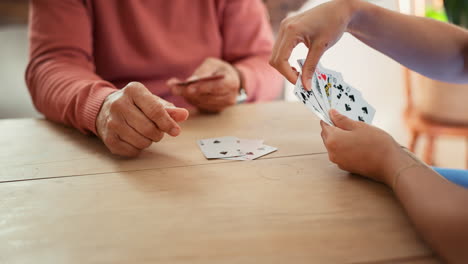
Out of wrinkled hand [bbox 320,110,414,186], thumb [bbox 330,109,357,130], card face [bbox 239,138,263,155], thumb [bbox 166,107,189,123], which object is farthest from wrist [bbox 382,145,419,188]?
thumb [bbox 166,107,189,123]

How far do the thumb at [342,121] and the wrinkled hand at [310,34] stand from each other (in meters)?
0.08

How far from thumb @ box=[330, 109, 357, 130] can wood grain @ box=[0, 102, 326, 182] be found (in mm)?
109

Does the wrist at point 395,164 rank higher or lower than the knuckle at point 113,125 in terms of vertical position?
higher

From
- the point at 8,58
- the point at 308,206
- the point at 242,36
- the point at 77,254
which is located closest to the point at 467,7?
the point at 242,36

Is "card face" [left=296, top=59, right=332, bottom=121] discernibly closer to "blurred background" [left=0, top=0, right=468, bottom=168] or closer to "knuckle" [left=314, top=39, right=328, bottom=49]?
"knuckle" [left=314, top=39, right=328, bottom=49]

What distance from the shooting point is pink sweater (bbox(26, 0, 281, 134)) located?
3.89 ft

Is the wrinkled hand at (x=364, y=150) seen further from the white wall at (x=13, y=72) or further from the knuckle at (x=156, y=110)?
the white wall at (x=13, y=72)

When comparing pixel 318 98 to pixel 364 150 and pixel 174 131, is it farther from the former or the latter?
pixel 174 131

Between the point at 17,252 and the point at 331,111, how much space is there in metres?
0.64

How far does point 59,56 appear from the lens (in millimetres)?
1219

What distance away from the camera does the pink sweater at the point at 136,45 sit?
1185 mm

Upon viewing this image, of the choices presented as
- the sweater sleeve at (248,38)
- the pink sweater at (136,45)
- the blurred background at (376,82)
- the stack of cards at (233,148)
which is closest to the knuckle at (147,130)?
the stack of cards at (233,148)

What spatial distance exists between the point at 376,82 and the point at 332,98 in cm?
164

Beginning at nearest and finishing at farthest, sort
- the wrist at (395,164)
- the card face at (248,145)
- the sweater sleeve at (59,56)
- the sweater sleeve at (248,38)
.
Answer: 1. the wrist at (395,164)
2. the card face at (248,145)
3. the sweater sleeve at (59,56)
4. the sweater sleeve at (248,38)
